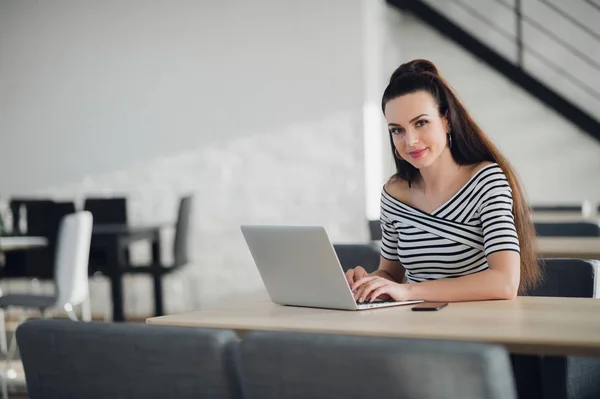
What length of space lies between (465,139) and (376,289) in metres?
0.52

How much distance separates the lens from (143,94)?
6.87 metres

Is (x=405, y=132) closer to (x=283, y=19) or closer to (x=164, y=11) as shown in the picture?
(x=283, y=19)

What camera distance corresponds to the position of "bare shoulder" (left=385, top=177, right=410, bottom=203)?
2.35 metres

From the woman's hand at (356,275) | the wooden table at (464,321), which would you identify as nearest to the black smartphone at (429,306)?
the wooden table at (464,321)

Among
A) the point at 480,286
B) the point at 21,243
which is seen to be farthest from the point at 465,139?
the point at 21,243

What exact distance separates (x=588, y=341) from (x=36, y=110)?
647cm

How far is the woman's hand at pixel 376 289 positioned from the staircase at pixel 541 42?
5.31 meters

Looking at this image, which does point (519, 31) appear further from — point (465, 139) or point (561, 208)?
point (465, 139)

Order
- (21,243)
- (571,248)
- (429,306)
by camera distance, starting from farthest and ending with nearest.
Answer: (21,243) < (571,248) < (429,306)

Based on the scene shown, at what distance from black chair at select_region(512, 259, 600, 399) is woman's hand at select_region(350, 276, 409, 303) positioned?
299 millimetres

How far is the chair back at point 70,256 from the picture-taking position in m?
4.55

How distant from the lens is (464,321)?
1.65 meters

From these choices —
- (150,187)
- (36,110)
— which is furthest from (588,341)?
(36,110)

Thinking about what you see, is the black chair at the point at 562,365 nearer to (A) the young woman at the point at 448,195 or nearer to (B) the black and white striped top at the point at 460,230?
(A) the young woman at the point at 448,195
